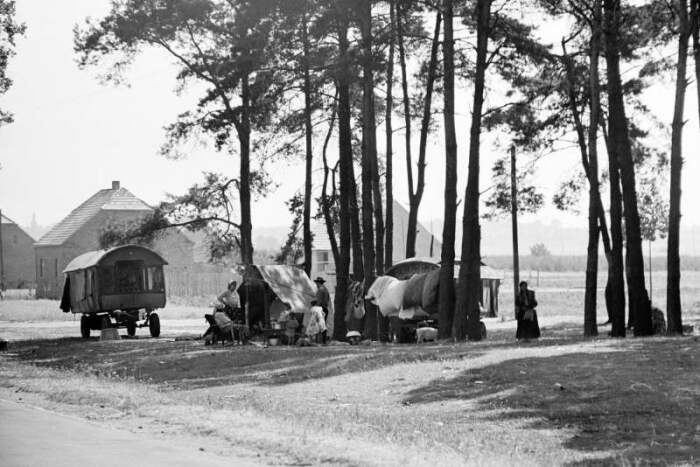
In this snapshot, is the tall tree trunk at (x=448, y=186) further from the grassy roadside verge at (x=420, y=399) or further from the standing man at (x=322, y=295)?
the grassy roadside verge at (x=420, y=399)

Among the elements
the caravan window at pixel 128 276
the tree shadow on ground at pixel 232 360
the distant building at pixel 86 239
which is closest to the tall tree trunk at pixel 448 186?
the tree shadow on ground at pixel 232 360

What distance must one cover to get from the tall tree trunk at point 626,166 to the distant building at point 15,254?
9699 centimetres

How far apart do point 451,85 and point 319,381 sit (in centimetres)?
1272

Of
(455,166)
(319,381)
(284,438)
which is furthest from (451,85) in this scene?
(284,438)

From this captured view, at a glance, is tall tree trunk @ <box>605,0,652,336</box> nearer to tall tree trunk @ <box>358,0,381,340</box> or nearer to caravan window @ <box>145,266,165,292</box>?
tall tree trunk @ <box>358,0,381,340</box>

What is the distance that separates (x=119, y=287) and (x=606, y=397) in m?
30.2

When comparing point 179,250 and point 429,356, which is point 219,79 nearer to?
point 429,356

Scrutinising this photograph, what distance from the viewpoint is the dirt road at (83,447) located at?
35.9 ft

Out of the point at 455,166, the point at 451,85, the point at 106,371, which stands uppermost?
the point at 451,85

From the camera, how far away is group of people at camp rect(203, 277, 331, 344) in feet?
104

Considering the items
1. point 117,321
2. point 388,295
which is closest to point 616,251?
point 388,295

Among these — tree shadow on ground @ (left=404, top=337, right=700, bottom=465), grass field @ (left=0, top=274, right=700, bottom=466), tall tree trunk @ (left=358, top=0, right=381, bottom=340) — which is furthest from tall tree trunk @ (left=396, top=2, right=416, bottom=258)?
tree shadow on ground @ (left=404, top=337, right=700, bottom=465)

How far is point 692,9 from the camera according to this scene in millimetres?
30953

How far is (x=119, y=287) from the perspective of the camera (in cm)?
4469
